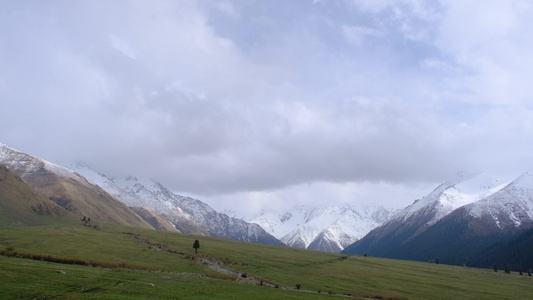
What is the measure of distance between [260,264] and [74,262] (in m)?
50.4

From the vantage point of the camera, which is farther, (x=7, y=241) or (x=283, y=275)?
(x=7, y=241)

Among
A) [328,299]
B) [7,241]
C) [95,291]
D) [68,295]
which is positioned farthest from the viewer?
[7,241]

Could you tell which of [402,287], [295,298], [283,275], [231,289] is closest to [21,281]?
[231,289]

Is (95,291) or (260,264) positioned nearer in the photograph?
(95,291)

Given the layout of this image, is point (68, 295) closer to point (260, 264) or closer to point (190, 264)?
point (190, 264)

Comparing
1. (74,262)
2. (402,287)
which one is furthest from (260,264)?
(74,262)

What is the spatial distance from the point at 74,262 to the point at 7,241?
3801cm

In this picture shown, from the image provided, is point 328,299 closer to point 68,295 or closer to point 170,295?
point 170,295

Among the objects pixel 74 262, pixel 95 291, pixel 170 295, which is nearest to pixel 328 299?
pixel 170 295

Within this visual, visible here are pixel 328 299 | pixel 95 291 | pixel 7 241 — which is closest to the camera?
pixel 95 291

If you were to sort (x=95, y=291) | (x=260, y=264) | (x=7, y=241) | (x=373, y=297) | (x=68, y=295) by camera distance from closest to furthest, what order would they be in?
(x=68, y=295)
(x=95, y=291)
(x=373, y=297)
(x=7, y=241)
(x=260, y=264)

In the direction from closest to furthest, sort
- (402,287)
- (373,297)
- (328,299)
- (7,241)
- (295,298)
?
1. (295,298)
2. (328,299)
3. (373,297)
4. (402,287)
5. (7,241)

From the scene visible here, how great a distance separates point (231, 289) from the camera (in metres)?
51.2

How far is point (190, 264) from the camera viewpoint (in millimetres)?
83750
